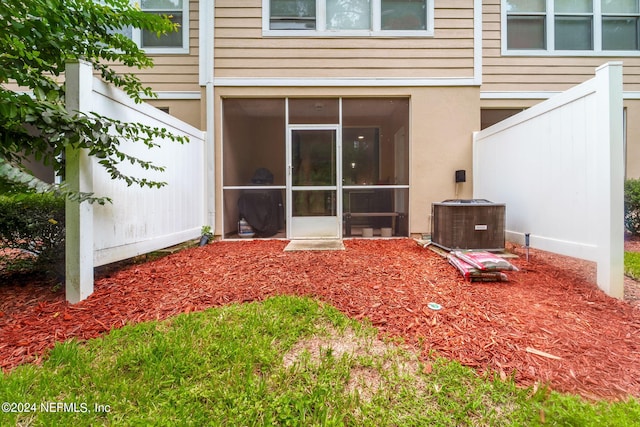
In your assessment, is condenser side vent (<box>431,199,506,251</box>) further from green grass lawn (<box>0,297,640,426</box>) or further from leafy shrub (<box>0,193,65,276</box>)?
leafy shrub (<box>0,193,65,276</box>)

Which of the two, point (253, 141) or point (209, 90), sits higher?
point (209, 90)

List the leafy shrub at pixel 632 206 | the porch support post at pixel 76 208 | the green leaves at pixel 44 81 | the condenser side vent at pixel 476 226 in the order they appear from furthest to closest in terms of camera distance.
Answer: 1. the leafy shrub at pixel 632 206
2. the condenser side vent at pixel 476 226
3. the porch support post at pixel 76 208
4. the green leaves at pixel 44 81

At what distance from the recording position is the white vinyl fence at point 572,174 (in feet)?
8.51

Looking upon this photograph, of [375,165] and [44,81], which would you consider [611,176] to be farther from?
[44,81]

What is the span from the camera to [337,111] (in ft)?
17.4

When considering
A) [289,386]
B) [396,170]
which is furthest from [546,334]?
[396,170]

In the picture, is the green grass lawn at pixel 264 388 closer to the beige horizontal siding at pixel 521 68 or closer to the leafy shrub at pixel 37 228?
the leafy shrub at pixel 37 228

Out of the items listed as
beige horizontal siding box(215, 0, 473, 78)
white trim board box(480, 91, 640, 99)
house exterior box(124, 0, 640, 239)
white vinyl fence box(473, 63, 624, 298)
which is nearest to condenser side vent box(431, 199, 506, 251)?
white vinyl fence box(473, 63, 624, 298)

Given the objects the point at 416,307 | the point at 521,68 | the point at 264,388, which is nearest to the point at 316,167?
the point at 416,307

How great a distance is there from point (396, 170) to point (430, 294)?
339 centimetres

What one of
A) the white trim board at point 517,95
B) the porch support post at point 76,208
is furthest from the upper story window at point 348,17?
the porch support post at point 76,208

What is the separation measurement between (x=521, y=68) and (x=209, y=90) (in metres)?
6.29

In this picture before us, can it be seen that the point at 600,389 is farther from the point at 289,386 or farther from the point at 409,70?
the point at 409,70

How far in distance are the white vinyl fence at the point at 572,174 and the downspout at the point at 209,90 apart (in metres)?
4.89
